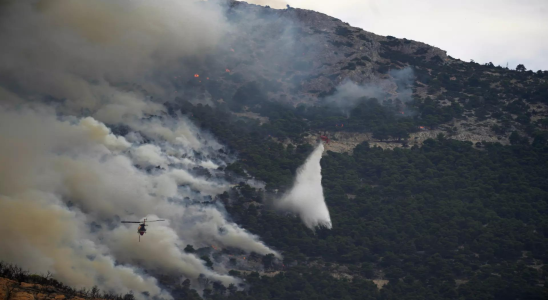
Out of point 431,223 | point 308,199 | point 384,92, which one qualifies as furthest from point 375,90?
point 431,223

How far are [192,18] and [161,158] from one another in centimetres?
6717

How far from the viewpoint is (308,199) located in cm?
14438

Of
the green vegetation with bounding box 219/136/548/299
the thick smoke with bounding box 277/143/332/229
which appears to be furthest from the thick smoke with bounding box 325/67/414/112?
the thick smoke with bounding box 277/143/332/229

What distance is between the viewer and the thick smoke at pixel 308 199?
461 ft

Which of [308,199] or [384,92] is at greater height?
[384,92]

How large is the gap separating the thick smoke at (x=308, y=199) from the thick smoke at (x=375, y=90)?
31.6 m

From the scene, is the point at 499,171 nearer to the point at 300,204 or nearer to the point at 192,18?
the point at 300,204

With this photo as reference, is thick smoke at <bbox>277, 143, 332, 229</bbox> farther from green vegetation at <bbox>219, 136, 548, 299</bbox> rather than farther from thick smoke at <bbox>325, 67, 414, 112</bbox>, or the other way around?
thick smoke at <bbox>325, 67, 414, 112</bbox>

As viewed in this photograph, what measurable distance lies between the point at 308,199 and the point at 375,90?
56.4 m

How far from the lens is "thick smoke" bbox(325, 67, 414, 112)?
185125 mm

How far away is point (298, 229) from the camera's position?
5330 inches

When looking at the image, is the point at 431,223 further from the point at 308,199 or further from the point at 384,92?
the point at 384,92

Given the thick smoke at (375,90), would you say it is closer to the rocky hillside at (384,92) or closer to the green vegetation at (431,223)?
the rocky hillside at (384,92)

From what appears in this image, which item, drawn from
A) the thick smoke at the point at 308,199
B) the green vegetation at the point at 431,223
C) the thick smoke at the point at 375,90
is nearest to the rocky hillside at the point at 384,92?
the thick smoke at the point at 375,90
